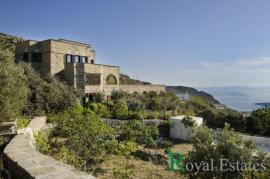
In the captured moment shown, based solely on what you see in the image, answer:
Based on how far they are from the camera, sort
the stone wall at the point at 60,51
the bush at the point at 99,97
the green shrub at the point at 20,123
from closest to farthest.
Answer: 1. the green shrub at the point at 20,123
2. the stone wall at the point at 60,51
3. the bush at the point at 99,97

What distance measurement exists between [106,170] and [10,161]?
489 centimetres

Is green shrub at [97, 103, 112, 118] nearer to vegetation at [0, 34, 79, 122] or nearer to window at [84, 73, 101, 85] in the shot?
vegetation at [0, 34, 79, 122]

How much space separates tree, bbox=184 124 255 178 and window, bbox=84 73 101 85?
23.3 m

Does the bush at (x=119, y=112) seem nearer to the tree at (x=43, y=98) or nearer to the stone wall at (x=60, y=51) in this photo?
the tree at (x=43, y=98)

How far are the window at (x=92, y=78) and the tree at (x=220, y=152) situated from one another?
76.4 feet

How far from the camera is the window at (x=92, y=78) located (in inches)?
1152

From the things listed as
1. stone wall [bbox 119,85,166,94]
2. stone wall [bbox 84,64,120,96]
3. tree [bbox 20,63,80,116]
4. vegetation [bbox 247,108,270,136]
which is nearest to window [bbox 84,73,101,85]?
stone wall [bbox 84,64,120,96]

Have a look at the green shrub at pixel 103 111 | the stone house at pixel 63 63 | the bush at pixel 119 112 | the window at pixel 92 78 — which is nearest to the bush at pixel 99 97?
the stone house at pixel 63 63

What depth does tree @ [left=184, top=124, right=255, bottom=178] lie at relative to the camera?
665 cm

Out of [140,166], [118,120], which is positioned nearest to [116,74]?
[118,120]

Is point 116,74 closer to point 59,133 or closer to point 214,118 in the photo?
point 214,118

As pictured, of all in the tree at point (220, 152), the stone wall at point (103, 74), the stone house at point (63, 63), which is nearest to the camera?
the tree at point (220, 152)

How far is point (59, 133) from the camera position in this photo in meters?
13.5

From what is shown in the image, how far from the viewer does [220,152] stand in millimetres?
6809
